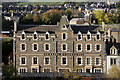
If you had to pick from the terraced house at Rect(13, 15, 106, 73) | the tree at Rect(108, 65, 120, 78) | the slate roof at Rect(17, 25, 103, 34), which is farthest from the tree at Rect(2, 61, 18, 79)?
the tree at Rect(108, 65, 120, 78)

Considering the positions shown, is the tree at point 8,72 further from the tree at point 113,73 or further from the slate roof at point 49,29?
the tree at point 113,73

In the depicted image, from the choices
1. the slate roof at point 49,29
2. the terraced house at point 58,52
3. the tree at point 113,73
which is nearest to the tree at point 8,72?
the terraced house at point 58,52

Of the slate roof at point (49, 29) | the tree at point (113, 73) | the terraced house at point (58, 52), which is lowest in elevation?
the tree at point (113, 73)

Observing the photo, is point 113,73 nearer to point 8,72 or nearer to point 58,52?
point 58,52

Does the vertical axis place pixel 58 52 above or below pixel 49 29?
below

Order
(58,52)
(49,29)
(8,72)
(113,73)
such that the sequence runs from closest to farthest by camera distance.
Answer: (8,72) < (113,73) < (58,52) < (49,29)

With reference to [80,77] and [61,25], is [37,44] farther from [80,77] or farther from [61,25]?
[80,77]

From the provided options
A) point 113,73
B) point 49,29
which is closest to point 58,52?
point 49,29

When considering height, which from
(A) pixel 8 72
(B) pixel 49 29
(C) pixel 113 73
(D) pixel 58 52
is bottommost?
(C) pixel 113 73
